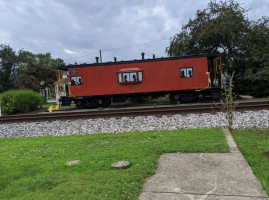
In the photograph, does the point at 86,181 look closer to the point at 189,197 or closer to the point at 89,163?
the point at 89,163

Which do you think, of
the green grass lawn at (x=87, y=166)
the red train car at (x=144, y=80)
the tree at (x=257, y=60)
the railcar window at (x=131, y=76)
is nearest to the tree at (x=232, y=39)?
the tree at (x=257, y=60)

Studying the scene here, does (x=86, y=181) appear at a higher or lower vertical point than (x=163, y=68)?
lower

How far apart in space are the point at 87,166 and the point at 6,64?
38088 millimetres

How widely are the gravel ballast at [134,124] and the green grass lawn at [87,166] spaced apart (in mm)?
1278

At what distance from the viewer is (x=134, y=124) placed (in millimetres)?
8180

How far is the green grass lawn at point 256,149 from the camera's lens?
3.12 metres

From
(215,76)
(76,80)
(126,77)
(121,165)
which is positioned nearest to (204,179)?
(121,165)

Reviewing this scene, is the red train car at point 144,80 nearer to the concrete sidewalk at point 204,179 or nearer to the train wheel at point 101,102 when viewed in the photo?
the train wheel at point 101,102

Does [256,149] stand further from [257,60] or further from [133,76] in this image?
[257,60]

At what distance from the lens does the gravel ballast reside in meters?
7.32

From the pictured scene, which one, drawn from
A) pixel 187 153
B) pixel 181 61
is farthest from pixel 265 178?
pixel 181 61

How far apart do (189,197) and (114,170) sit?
1389 mm

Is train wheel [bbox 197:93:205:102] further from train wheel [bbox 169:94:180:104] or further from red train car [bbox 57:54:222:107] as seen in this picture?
train wheel [bbox 169:94:180:104]

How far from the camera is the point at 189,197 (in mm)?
2506
